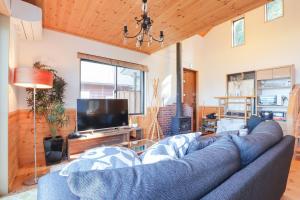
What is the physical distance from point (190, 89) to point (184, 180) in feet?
19.5

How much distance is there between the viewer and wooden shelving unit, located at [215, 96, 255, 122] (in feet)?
17.1

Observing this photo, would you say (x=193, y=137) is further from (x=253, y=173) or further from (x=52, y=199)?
(x=52, y=199)

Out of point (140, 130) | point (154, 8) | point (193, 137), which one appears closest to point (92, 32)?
point (154, 8)

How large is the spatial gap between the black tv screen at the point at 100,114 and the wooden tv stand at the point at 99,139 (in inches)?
5.0

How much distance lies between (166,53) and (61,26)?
10.1 ft

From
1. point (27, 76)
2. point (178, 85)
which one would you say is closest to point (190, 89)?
point (178, 85)

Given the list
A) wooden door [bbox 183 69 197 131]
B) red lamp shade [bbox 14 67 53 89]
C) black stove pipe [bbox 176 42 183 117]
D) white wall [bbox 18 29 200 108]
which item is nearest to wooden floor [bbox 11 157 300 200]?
white wall [bbox 18 29 200 108]

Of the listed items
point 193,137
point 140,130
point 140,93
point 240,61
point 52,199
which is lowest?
point 140,130

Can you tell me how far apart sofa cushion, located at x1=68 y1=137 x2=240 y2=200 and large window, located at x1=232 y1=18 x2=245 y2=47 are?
6.16m

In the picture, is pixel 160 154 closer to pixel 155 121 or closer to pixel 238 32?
pixel 155 121

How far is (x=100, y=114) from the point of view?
346 cm

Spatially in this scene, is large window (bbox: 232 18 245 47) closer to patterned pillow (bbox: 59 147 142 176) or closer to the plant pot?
the plant pot

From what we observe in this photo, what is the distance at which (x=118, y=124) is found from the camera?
3744mm

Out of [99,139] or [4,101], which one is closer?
[4,101]
